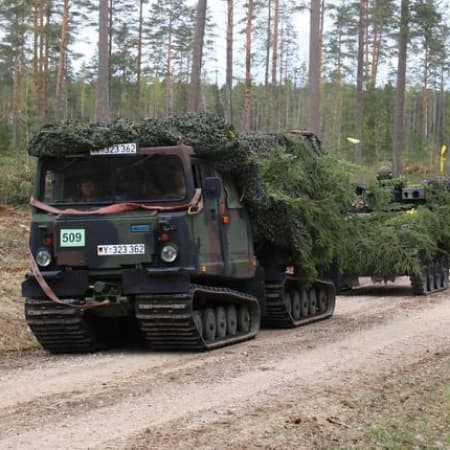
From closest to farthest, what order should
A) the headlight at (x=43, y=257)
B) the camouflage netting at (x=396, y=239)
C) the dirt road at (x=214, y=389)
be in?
the dirt road at (x=214, y=389) → the headlight at (x=43, y=257) → the camouflage netting at (x=396, y=239)

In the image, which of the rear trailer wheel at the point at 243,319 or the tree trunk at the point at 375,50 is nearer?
the rear trailer wheel at the point at 243,319

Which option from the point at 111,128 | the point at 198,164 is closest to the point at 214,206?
→ the point at 198,164

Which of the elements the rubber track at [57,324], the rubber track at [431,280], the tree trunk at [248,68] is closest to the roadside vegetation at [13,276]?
the rubber track at [57,324]

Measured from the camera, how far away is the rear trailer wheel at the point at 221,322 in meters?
12.2

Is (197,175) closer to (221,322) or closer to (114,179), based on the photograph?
(114,179)

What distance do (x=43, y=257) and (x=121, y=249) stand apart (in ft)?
3.40

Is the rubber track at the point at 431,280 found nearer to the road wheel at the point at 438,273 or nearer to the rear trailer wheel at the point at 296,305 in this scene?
the road wheel at the point at 438,273

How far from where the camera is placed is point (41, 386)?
9.29 metres

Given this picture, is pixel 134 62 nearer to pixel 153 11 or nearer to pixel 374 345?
pixel 153 11

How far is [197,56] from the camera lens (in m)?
26.0

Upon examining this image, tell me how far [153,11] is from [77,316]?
46545 millimetres

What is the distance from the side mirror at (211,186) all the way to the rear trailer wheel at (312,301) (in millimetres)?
4333

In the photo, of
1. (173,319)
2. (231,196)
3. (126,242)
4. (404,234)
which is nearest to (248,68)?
(404,234)

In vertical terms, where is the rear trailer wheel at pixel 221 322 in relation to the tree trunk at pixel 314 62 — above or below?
below
